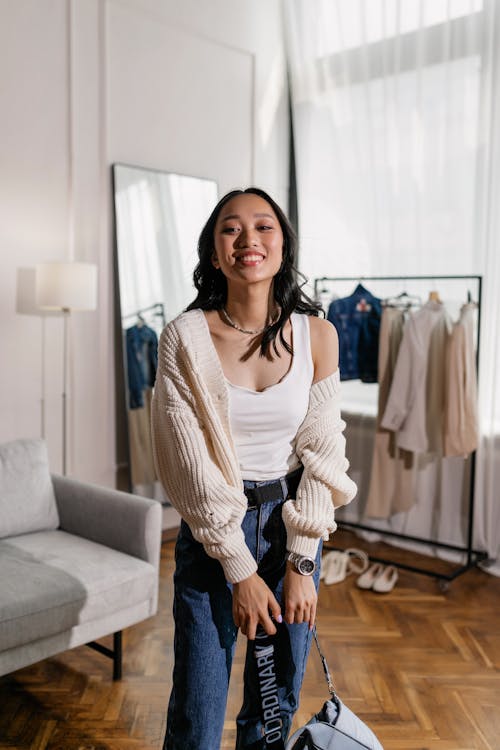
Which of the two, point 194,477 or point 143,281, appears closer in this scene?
point 194,477

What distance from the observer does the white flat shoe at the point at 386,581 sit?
361 centimetres

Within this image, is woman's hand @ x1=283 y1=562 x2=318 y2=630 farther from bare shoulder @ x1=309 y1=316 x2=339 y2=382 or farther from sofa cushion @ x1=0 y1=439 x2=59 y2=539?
sofa cushion @ x1=0 y1=439 x2=59 y2=539

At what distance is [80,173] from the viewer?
389 centimetres

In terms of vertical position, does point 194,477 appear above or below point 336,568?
A: above

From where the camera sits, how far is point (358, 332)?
4066 millimetres

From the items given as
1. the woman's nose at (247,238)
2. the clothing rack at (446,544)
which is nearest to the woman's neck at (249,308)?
the woman's nose at (247,238)

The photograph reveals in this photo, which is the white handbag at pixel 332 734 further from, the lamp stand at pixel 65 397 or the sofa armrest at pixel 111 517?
the lamp stand at pixel 65 397

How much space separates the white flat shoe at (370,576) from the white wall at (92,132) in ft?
4.92

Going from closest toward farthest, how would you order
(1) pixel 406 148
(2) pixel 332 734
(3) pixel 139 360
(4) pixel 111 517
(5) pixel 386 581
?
(2) pixel 332 734 < (4) pixel 111 517 < (5) pixel 386 581 < (3) pixel 139 360 < (1) pixel 406 148

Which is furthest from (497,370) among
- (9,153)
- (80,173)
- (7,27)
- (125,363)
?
(7,27)

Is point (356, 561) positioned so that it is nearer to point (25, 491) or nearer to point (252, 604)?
point (25, 491)

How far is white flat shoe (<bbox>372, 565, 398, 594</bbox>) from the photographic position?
361cm

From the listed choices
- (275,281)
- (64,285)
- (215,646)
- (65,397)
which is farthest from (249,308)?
(65,397)

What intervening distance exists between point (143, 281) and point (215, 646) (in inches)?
115
